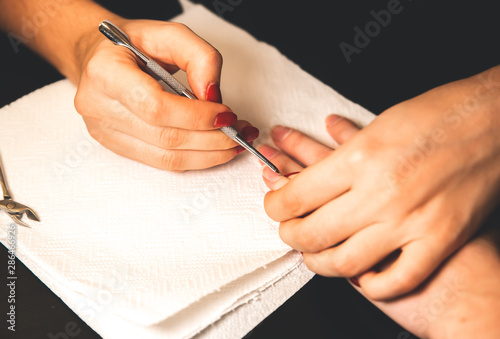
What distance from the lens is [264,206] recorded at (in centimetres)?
65

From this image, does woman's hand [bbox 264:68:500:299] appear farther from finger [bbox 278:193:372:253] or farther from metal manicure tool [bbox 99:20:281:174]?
metal manicure tool [bbox 99:20:281:174]

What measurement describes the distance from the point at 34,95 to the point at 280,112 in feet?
1.56

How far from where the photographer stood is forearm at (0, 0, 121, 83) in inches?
32.2

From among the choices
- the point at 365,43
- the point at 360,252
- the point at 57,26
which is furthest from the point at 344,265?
the point at 57,26

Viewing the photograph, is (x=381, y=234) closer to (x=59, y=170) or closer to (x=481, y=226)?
(x=481, y=226)

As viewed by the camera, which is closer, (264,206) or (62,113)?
(264,206)

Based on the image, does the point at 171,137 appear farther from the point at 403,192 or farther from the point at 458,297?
the point at 458,297

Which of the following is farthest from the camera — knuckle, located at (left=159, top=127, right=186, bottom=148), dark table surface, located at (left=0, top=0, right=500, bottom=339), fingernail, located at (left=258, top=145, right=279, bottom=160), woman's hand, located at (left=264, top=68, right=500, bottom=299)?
dark table surface, located at (left=0, top=0, right=500, bottom=339)

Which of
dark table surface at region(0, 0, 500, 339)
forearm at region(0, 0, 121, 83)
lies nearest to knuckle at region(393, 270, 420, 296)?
dark table surface at region(0, 0, 500, 339)

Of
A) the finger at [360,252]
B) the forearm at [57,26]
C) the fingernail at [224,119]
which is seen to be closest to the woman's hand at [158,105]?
the fingernail at [224,119]

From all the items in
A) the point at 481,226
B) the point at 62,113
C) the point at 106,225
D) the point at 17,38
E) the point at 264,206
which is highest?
the point at 17,38

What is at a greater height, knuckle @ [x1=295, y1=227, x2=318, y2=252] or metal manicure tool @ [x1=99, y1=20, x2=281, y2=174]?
metal manicure tool @ [x1=99, y1=20, x2=281, y2=174]

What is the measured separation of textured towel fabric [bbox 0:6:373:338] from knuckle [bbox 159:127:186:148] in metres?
0.08

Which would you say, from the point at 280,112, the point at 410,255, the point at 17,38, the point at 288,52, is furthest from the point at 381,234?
the point at 17,38
